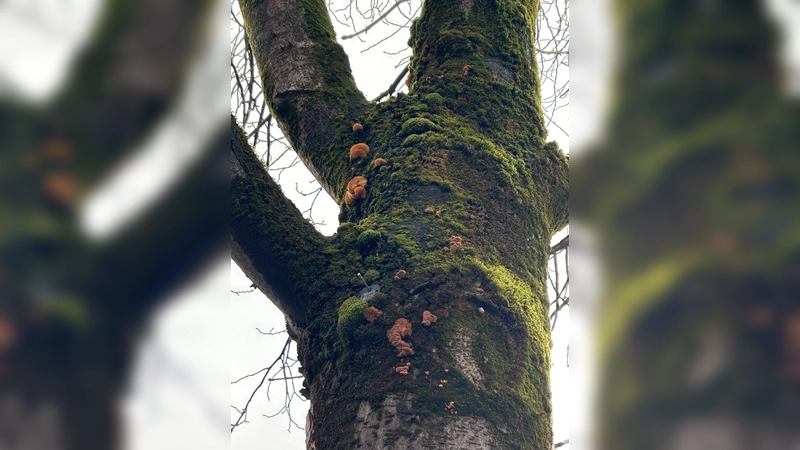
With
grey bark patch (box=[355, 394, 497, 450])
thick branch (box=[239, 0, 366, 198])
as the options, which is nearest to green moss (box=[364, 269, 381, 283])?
grey bark patch (box=[355, 394, 497, 450])

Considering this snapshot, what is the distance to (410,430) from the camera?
1094 millimetres

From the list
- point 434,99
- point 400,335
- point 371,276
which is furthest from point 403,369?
point 434,99

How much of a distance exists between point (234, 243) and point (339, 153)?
460 millimetres

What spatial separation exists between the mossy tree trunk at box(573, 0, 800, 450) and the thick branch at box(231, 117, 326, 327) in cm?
109

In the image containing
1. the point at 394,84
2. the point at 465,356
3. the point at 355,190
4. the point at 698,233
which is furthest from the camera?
the point at 394,84

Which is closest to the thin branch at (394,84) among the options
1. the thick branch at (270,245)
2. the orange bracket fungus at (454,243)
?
the thick branch at (270,245)

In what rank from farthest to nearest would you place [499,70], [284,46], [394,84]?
[394,84] < [284,46] < [499,70]

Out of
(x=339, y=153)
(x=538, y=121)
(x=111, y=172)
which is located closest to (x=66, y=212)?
(x=111, y=172)

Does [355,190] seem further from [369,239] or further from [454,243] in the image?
[454,243]

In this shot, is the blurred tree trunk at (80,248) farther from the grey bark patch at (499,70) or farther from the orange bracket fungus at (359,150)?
the grey bark patch at (499,70)

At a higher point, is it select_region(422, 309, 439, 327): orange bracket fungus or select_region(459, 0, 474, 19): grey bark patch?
select_region(459, 0, 474, 19): grey bark patch

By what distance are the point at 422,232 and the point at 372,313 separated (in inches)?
9.0

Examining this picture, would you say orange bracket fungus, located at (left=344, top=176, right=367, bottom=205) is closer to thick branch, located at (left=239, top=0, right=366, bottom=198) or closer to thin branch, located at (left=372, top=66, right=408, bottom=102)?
thick branch, located at (left=239, top=0, right=366, bottom=198)

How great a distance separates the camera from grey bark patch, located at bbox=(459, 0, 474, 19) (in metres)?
1.85
